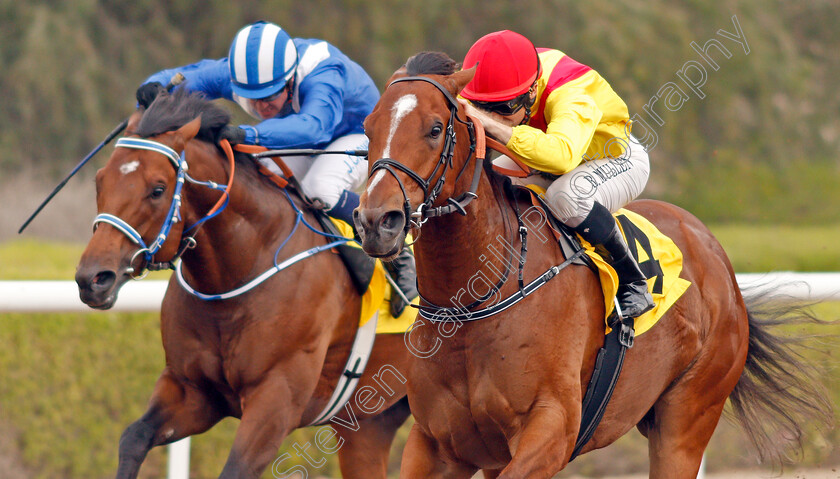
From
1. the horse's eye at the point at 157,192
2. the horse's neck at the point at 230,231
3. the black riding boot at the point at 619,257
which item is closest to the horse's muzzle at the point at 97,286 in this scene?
the horse's eye at the point at 157,192

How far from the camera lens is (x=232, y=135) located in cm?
359

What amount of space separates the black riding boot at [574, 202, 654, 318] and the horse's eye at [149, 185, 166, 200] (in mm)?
1389

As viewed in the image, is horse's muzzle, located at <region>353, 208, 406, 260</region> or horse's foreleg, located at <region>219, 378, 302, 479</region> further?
horse's foreleg, located at <region>219, 378, 302, 479</region>

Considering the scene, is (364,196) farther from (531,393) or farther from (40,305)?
(40,305)

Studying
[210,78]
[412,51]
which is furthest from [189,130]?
[412,51]

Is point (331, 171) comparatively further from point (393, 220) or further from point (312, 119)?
point (393, 220)

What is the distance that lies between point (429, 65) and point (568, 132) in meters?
0.45

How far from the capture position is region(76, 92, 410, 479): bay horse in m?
3.17

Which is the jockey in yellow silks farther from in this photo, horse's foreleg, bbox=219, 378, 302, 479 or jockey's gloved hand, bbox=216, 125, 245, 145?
horse's foreleg, bbox=219, 378, 302, 479

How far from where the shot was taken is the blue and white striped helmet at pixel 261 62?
3746mm

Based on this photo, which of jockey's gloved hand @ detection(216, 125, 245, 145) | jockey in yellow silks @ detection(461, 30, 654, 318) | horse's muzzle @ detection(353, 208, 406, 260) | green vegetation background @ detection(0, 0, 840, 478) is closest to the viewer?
horse's muzzle @ detection(353, 208, 406, 260)

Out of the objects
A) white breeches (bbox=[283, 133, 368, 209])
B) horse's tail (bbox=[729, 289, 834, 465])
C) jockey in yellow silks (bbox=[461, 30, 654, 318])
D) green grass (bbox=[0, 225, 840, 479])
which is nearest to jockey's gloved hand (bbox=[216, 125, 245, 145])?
white breeches (bbox=[283, 133, 368, 209])

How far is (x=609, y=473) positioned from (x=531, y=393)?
10.4ft

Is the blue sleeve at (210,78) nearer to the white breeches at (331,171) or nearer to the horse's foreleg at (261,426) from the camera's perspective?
the white breeches at (331,171)
